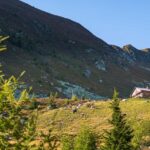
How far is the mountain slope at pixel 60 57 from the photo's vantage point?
13825 centimetres

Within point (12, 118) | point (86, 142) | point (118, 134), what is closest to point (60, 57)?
point (86, 142)

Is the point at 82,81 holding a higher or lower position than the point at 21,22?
lower

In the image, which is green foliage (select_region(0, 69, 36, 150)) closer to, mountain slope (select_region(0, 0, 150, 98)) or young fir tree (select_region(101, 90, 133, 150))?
young fir tree (select_region(101, 90, 133, 150))

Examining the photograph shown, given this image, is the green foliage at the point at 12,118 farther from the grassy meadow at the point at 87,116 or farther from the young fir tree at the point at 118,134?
Result: the grassy meadow at the point at 87,116

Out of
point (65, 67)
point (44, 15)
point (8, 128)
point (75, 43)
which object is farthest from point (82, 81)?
point (8, 128)

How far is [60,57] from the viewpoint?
157m

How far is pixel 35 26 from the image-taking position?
559 feet

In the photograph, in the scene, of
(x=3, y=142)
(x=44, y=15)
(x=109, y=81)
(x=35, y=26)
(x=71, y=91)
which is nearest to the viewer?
(x=3, y=142)

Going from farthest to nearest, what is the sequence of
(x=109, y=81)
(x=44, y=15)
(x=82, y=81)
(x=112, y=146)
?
(x=44, y=15) → (x=109, y=81) → (x=82, y=81) → (x=112, y=146)

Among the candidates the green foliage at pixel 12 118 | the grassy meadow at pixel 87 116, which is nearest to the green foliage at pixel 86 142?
the grassy meadow at pixel 87 116

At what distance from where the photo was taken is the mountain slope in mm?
138250

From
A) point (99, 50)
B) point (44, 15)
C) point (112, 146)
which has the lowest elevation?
point (112, 146)

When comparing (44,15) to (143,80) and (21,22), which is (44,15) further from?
(143,80)

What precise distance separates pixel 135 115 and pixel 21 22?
88088mm
